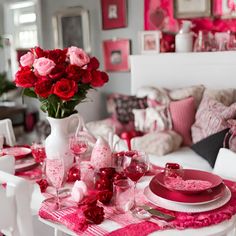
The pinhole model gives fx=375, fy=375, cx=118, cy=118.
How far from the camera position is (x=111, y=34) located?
436cm

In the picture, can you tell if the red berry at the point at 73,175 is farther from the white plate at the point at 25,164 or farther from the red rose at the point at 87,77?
the red rose at the point at 87,77

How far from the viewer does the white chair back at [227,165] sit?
5.81ft

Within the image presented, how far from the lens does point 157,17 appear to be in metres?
3.95

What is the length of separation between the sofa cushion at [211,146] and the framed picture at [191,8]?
1454 mm

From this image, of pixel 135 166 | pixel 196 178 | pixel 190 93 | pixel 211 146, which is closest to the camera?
pixel 135 166

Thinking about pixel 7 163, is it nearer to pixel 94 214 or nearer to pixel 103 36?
pixel 94 214

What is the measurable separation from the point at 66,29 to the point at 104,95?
3.18 feet

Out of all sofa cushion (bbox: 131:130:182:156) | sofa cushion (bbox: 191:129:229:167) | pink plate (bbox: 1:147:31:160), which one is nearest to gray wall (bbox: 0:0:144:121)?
sofa cushion (bbox: 131:130:182:156)

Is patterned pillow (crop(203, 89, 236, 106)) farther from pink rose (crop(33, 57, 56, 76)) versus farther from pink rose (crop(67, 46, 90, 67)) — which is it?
pink rose (crop(33, 57, 56, 76))

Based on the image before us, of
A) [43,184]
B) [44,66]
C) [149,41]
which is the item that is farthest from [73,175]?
[149,41]

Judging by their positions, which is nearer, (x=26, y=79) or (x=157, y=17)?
(x=26, y=79)

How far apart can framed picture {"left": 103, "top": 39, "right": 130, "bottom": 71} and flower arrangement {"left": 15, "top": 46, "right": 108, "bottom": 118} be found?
8.43ft

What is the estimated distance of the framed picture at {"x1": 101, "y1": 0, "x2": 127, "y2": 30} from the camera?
4191mm

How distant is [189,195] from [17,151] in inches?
41.6
